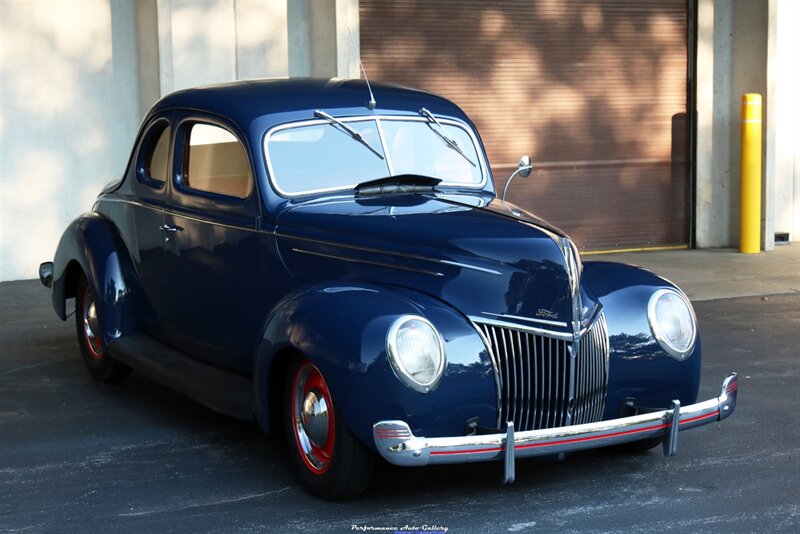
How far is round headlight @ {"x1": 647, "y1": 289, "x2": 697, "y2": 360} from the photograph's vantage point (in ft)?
16.5

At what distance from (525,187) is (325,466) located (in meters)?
7.82

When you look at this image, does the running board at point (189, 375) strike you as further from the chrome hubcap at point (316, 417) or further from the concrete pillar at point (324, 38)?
the concrete pillar at point (324, 38)

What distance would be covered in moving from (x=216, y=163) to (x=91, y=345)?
165cm

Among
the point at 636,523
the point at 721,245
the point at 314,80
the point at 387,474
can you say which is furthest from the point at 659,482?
→ the point at 721,245

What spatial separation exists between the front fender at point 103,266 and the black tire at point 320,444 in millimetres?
1904

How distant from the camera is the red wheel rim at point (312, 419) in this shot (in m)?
4.80

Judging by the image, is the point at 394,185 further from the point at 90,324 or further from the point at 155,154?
the point at 90,324

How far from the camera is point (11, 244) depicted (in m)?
10.9

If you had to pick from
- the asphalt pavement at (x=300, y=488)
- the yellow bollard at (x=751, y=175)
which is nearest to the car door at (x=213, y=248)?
the asphalt pavement at (x=300, y=488)

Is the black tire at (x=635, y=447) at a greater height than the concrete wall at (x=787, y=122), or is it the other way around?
the concrete wall at (x=787, y=122)

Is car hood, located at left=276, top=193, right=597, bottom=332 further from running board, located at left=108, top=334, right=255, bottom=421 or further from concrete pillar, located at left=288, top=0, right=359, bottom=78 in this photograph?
concrete pillar, located at left=288, top=0, right=359, bottom=78

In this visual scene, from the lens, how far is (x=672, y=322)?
16.8 feet

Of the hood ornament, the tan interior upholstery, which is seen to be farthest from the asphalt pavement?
the tan interior upholstery

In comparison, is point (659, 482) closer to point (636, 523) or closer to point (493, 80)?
point (636, 523)
